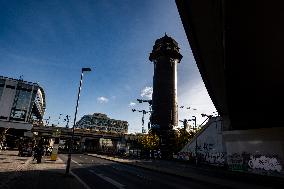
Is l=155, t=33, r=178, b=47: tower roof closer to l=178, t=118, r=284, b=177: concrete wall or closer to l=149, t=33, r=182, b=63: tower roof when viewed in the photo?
l=149, t=33, r=182, b=63: tower roof

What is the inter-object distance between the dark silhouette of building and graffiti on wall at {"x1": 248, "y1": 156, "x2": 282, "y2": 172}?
4630cm

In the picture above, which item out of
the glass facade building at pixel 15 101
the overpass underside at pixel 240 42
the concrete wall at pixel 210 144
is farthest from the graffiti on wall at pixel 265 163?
the glass facade building at pixel 15 101

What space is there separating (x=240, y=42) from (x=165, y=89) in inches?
3208

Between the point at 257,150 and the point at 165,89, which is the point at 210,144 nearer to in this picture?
the point at 257,150

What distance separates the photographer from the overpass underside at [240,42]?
8438 millimetres

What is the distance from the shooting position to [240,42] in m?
10.6

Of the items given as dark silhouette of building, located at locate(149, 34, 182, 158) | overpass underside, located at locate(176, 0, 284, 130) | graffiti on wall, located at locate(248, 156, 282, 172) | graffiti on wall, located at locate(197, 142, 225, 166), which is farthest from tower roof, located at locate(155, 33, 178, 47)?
overpass underside, located at locate(176, 0, 284, 130)

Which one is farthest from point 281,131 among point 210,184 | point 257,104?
point 210,184

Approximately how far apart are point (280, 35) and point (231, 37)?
1.71 metres

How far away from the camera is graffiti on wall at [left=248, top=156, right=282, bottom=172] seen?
3111 cm

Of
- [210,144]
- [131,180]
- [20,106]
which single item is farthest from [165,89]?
[131,180]

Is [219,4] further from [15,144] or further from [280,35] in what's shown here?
[15,144]

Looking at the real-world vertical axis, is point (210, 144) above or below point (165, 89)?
below

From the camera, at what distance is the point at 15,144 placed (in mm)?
75000
